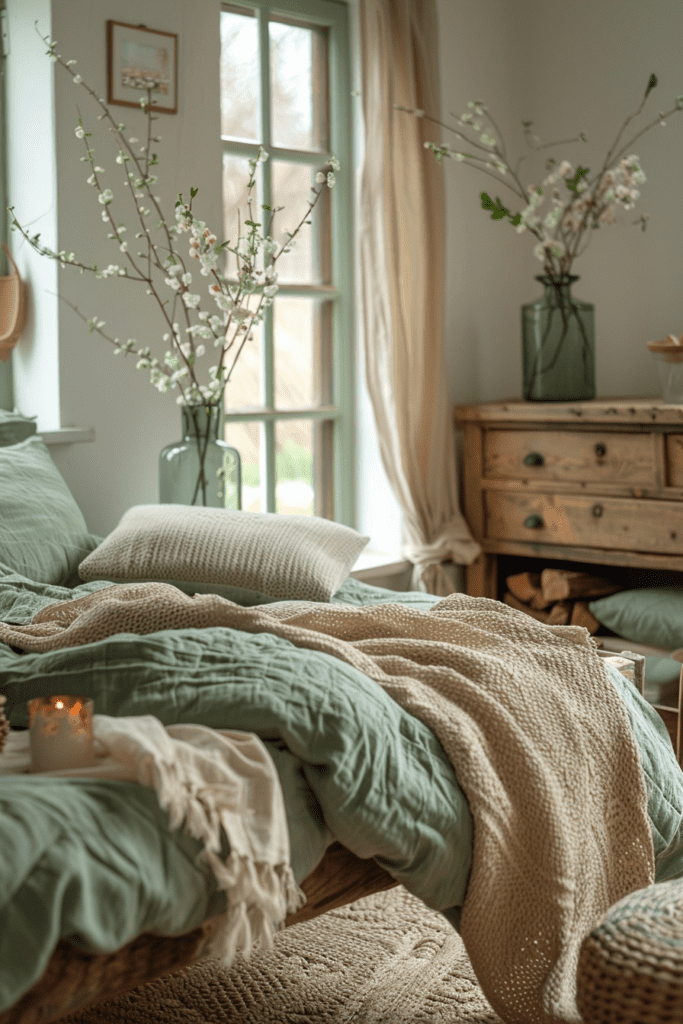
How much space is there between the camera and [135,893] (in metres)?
1.04

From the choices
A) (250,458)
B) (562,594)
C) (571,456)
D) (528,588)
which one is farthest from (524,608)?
(250,458)

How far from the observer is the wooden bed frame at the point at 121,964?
3.45 feet

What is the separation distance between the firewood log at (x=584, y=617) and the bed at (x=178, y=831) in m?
1.45

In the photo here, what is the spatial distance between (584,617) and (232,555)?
146 centimetres

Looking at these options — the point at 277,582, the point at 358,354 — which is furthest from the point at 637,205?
the point at 277,582

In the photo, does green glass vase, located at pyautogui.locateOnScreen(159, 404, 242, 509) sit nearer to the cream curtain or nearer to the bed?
the cream curtain

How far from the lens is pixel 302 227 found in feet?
11.2

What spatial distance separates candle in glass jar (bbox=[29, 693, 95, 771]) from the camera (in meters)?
1.21

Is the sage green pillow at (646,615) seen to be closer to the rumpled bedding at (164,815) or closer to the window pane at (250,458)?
the window pane at (250,458)

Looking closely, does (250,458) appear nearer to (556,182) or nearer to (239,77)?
(239,77)

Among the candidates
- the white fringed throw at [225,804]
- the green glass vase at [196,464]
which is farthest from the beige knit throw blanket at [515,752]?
the green glass vase at [196,464]

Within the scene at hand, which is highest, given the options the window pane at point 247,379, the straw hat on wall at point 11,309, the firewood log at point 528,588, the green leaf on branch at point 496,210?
the green leaf on branch at point 496,210

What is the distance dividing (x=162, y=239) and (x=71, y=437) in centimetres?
57

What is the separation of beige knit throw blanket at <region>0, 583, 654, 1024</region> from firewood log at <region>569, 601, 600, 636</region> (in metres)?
1.55
